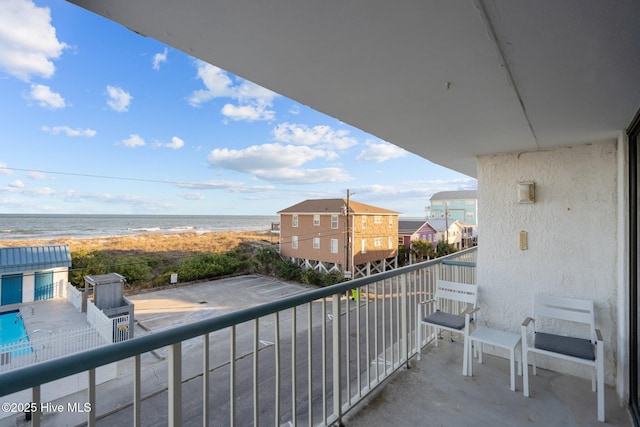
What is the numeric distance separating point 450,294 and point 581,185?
1.50 metres

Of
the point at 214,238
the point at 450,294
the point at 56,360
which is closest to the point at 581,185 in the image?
the point at 450,294

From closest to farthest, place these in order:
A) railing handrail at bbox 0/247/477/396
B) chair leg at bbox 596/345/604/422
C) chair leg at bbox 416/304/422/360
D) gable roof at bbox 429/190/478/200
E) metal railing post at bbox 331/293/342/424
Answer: railing handrail at bbox 0/247/477/396
metal railing post at bbox 331/293/342/424
chair leg at bbox 596/345/604/422
chair leg at bbox 416/304/422/360
gable roof at bbox 429/190/478/200

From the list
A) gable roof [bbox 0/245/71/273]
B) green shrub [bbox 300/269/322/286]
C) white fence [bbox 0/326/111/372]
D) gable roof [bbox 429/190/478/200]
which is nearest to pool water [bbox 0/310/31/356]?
gable roof [bbox 0/245/71/273]

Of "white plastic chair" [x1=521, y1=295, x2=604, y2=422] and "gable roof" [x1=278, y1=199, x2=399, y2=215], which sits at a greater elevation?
"gable roof" [x1=278, y1=199, x2=399, y2=215]

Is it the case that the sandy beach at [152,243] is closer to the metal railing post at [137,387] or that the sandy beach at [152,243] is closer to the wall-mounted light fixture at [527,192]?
the wall-mounted light fixture at [527,192]

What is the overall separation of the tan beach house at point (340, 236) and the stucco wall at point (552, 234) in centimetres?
1036

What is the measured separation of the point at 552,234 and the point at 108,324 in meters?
8.28

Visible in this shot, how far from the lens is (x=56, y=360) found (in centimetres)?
74

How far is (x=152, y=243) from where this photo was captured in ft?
63.7

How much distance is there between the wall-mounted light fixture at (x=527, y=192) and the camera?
107 inches

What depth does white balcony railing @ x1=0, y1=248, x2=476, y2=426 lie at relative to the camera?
83 cm

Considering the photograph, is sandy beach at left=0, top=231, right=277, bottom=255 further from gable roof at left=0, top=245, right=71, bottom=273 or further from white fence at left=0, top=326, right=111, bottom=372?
white fence at left=0, top=326, right=111, bottom=372

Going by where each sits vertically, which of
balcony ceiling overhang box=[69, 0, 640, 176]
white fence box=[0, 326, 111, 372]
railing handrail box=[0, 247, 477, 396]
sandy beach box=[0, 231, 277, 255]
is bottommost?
white fence box=[0, 326, 111, 372]

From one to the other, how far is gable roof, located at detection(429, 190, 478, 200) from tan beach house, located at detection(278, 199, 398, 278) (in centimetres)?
1630
